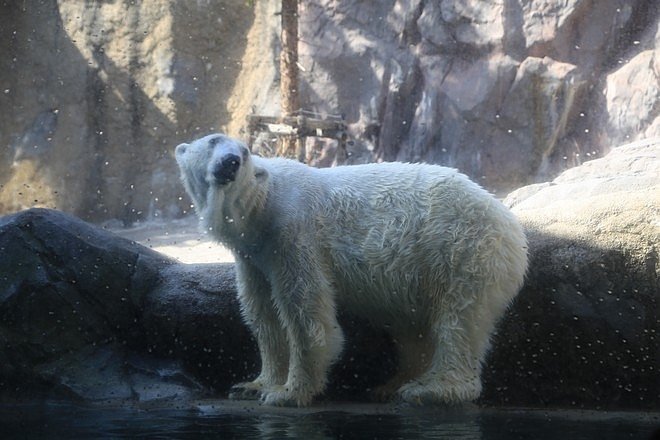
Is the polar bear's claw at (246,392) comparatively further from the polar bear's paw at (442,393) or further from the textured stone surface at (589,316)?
the textured stone surface at (589,316)

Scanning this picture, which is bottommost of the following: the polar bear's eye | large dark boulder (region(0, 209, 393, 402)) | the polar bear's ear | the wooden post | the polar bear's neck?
large dark boulder (region(0, 209, 393, 402))

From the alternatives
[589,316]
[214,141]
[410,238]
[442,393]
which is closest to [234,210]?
[214,141]

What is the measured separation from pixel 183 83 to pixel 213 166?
317 inches

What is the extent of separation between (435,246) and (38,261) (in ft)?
6.87

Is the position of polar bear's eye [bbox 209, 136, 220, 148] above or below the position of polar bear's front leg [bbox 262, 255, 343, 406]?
above

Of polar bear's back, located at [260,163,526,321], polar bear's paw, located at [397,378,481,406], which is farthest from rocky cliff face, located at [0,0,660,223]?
polar bear's paw, located at [397,378,481,406]

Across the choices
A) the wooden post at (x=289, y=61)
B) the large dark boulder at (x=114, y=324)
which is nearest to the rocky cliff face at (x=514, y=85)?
the wooden post at (x=289, y=61)

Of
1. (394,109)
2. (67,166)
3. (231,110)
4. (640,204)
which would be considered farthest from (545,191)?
(67,166)

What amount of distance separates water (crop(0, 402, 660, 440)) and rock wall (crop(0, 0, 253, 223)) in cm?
758

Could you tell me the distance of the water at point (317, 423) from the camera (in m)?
3.55

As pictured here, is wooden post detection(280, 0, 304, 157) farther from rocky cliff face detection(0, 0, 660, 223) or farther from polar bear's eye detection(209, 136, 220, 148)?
polar bear's eye detection(209, 136, 220, 148)

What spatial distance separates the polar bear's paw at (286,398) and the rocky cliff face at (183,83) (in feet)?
23.2

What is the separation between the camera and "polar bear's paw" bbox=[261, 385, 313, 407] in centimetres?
418

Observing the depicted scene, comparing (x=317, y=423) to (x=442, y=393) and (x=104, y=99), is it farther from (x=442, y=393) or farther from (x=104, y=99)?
(x=104, y=99)
